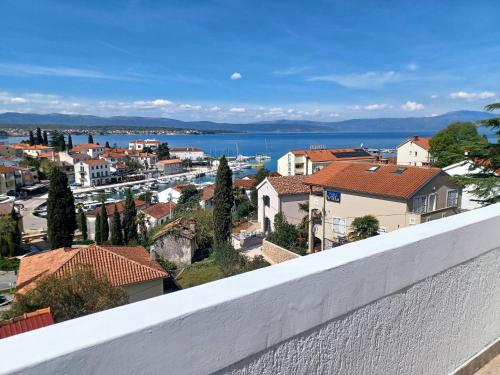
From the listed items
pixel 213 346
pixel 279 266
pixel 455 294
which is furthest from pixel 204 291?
pixel 455 294

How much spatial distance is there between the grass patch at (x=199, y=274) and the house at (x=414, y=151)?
3478cm

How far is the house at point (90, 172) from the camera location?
79.6 metres

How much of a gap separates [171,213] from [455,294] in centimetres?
4137

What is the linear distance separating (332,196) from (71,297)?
1674 centimetres

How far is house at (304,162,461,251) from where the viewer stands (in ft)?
64.8

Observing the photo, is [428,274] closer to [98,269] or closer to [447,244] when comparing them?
[447,244]

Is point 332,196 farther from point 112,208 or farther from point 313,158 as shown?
point 313,158

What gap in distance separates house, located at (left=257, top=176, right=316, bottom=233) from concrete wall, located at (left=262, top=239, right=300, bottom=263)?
559cm

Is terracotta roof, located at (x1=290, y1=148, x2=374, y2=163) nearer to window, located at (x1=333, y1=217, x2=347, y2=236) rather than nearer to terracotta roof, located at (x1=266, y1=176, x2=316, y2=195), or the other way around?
terracotta roof, located at (x1=266, y1=176, x2=316, y2=195)

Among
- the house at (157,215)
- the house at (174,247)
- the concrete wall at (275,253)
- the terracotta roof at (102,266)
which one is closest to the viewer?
the terracotta roof at (102,266)

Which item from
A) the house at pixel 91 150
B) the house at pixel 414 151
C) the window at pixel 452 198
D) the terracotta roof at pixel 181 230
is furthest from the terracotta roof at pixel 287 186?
the house at pixel 91 150

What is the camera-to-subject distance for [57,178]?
1148 inches

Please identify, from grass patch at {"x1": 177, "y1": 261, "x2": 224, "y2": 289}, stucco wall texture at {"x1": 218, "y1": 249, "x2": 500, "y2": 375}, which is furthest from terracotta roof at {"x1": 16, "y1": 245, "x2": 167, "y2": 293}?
stucco wall texture at {"x1": 218, "y1": 249, "x2": 500, "y2": 375}

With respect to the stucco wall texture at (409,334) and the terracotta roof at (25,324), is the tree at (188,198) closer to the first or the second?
the terracotta roof at (25,324)
